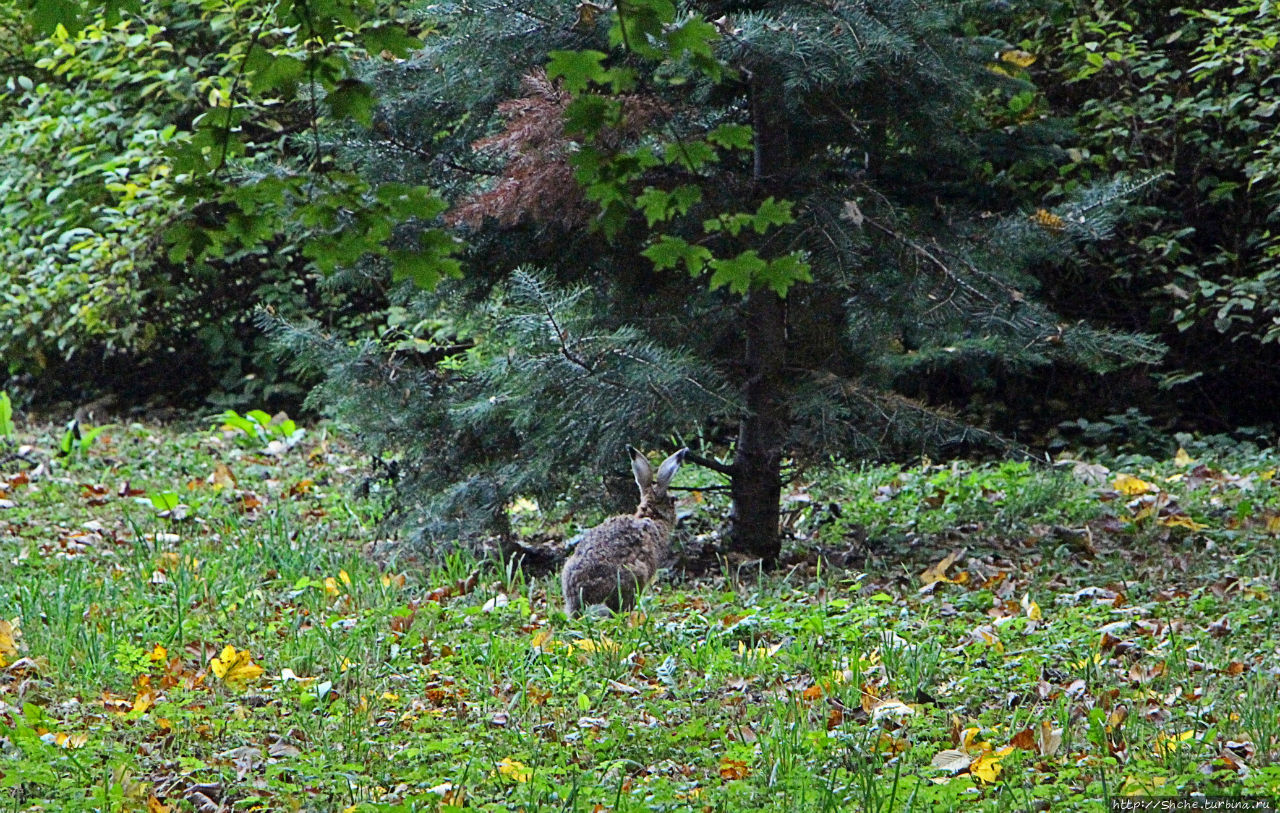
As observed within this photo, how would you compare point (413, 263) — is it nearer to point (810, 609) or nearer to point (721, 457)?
point (810, 609)

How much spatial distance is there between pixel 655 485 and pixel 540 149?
Answer: 1547 mm

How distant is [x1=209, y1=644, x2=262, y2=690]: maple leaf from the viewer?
456cm

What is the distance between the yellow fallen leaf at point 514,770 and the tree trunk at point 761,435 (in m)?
2.86

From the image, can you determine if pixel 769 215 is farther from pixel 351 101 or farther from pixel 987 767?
pixel 987 767

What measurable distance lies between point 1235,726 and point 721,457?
473 cm

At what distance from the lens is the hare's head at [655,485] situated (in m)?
6.03

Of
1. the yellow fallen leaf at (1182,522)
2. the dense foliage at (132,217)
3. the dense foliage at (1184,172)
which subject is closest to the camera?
the yellow fallen leaf at (1182,522)

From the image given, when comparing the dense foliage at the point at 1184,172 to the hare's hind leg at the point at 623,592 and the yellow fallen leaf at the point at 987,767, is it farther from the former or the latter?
the yellow fallen leaf at the point at 987,767

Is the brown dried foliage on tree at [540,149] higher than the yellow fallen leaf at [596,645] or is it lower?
higher

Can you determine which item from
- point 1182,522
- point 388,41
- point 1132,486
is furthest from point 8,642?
point 1132,486

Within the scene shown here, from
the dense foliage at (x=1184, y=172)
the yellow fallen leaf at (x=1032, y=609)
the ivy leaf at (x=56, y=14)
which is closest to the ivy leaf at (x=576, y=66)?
the ivy leaf at (x=56, y=14)

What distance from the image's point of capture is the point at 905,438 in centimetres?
609

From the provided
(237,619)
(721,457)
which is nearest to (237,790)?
(237,619)

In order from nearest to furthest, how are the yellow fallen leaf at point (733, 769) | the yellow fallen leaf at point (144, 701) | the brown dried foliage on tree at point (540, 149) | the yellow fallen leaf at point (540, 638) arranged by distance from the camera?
the yellow fallen leaf at point (733, 769) → the yellow fallen leaf at point (144, 701) → the yellow fallen leaf at point (540, 638) → the brown dried foliage on tree at point (540, 149)
